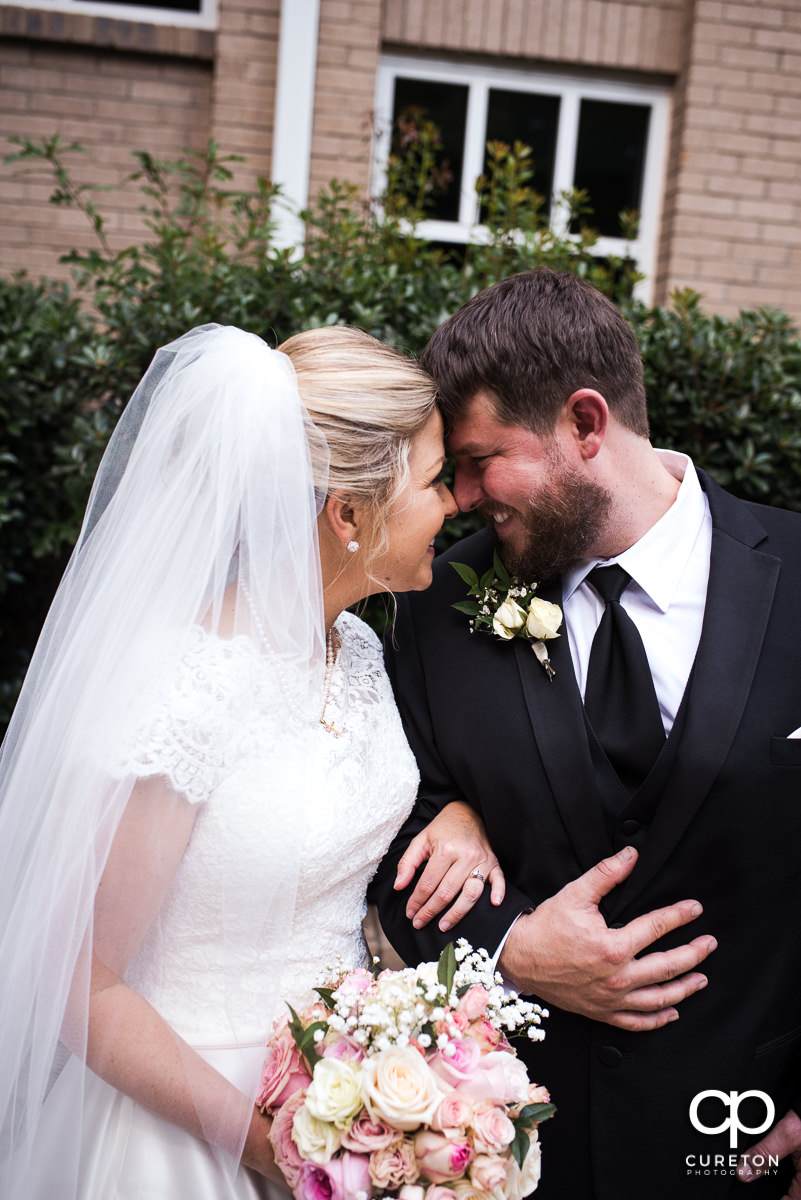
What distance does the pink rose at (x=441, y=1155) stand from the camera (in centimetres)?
148

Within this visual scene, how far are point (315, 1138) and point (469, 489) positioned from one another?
1.46 meters

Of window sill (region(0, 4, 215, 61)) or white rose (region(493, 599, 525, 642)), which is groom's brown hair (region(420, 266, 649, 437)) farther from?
window sill (region(0, 4, 215, 61))

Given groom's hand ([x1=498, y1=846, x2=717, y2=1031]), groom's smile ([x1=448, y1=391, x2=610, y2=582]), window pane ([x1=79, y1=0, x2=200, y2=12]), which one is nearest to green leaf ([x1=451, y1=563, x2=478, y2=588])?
groom's smile ([x1=448, y1=391, x2=610, y2=582])

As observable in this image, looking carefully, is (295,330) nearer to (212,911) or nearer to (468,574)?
(468,574)

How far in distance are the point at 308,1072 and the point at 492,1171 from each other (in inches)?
14.3

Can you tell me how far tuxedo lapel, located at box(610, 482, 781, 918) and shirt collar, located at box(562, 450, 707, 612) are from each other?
0.11 meters

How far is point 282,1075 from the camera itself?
1664mm

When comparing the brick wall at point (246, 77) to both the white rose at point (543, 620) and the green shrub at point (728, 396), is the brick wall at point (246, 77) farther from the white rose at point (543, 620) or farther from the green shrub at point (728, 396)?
the white rose at point (543, 620)

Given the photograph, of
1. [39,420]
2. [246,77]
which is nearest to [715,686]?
[39,420]

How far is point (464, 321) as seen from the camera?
2.31 meters

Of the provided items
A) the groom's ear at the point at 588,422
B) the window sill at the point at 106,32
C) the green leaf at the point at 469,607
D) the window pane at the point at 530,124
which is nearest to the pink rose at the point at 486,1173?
the green leaf at the point at 469,607

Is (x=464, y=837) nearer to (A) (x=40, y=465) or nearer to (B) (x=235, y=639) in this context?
(B) (x=235, y=639)

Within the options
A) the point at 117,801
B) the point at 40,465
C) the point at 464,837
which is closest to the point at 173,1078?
the point at 117,801

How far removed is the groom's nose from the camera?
7.63 feet
